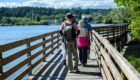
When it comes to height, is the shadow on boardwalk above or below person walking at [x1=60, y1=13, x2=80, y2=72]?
below

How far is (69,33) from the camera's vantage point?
36.5ft

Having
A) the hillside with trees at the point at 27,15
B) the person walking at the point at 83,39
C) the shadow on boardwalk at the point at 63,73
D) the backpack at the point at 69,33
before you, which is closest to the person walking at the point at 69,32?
the backpack at the point at 69,33

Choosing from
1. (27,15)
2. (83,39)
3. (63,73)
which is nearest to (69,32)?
(63,73)

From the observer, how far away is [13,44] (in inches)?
337

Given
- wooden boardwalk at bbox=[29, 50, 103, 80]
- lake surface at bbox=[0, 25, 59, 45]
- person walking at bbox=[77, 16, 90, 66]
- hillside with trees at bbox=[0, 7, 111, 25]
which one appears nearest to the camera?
wooden boardwalk at bbox=[29, 50, 103, 80]

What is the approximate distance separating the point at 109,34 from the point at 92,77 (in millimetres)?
19027

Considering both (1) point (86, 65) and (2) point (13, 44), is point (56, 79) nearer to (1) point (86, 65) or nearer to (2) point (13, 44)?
(2) point (13, 44)

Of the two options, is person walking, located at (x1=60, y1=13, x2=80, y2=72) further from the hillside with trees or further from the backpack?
the hillside with trees

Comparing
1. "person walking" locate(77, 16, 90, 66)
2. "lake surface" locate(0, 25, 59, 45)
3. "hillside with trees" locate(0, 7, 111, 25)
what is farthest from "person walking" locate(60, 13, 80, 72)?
"hillside with trees" locate(0, 7, 111, 25)

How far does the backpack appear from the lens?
11.1 metres

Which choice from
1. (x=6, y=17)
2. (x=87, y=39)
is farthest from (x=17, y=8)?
(x=87, y=39)

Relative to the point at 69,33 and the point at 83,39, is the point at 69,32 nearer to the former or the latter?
the point at 69,33

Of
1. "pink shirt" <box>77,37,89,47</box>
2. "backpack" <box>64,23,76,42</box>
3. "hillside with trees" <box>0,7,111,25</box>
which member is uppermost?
"backpack" <box>64,23,76,42</box>

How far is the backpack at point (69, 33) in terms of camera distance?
11.1 metres
